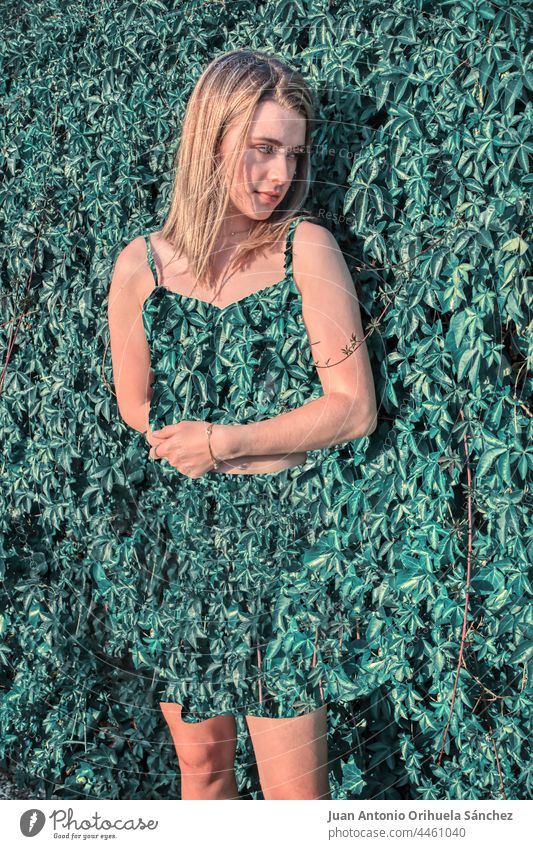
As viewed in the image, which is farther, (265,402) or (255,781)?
(255,781)

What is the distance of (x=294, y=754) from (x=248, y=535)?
1.58 ft

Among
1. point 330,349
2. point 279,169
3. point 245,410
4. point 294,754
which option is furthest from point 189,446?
point 294,754

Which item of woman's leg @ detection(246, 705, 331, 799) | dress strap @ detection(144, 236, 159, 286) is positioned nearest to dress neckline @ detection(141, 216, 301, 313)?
dress strap @ detection(144, 236, 159, 286)

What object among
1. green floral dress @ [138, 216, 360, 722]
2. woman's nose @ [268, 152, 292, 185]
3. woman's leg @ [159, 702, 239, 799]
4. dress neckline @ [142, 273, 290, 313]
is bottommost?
woman's leg @ [159, 702, 239, 799]

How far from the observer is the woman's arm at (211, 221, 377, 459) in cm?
190

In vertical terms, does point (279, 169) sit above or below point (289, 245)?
above

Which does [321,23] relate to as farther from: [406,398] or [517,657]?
[517,657]

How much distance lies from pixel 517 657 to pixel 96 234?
1.36m

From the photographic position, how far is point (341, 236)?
78.7 inches

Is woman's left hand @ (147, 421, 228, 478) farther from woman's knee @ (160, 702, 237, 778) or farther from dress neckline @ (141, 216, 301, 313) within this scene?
woman's knee @ (160, 702, 237, 778)

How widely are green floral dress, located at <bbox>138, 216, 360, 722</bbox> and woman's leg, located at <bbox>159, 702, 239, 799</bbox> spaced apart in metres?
0.03

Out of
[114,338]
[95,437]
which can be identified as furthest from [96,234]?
[95,437]

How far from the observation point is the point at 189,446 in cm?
200

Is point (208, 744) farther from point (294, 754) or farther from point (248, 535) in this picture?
point (248, 535)
